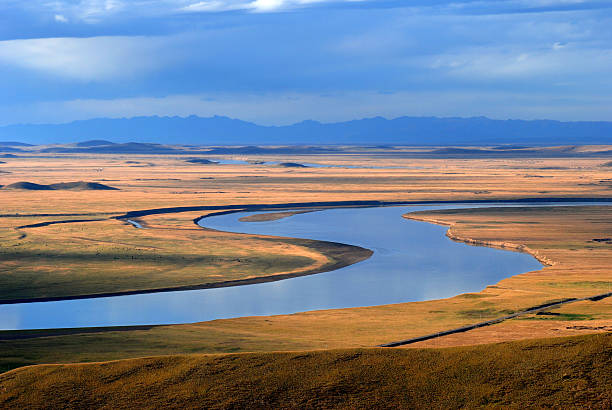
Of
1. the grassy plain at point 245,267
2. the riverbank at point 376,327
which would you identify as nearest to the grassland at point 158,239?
the grassy plain at point 245,267

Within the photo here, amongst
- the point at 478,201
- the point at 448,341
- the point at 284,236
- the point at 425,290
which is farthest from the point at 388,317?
the point at 478,201

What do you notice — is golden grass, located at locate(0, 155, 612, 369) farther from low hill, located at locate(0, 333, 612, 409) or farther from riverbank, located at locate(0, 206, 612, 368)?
low hill, located at locate(0, 333, 612, 409)

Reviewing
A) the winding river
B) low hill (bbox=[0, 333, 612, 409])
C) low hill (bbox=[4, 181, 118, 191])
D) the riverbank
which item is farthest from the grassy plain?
low hill (bbox=[4, 181, 118, 191])

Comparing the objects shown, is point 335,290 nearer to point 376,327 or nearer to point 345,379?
point 376,327

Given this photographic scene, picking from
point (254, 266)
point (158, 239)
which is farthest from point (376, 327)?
point (158, 239)

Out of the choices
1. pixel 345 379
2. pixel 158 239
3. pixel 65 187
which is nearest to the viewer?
pixel 345 379

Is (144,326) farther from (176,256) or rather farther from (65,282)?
(176,256)
